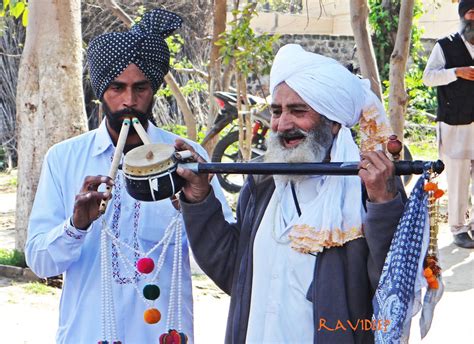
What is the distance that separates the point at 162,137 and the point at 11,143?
12987 millimetres

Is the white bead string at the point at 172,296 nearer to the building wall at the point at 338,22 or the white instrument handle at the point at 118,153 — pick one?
the white instrument handle at the point at 118,153

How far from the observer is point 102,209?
8.74ft

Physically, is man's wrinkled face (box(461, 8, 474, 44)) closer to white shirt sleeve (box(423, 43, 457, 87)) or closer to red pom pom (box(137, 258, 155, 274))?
white shirt sleeve (box(423, 43, 457, 87))

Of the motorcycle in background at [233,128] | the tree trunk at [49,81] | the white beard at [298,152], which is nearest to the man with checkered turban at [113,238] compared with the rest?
the white beard at [298,152]

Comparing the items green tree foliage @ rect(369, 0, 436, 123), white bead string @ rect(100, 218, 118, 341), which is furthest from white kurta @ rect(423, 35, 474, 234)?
green tree foliage @ rect(369, 0, 436, 123)

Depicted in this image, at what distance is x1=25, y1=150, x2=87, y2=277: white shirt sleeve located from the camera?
2779mm

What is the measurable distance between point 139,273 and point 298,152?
74 cm

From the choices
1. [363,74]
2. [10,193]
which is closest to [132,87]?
Result: [363,74]

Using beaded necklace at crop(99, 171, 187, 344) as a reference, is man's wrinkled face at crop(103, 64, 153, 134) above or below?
above

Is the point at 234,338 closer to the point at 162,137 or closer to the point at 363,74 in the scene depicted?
the point at 162,137

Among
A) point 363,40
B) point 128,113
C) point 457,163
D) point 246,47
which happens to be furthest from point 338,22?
point 128,113

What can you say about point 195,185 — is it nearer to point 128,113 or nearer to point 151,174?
point 151,174

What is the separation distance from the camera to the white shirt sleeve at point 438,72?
7.24 metres

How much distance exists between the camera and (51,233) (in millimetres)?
2838
